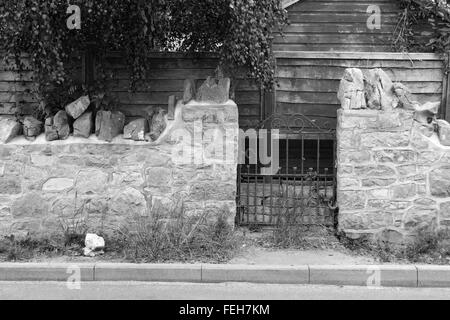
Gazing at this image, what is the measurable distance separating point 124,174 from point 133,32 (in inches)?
64.1

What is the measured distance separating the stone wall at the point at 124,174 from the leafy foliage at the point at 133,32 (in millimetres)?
728

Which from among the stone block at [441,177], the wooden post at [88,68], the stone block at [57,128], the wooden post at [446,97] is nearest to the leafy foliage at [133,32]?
the wooden post at [88,68]

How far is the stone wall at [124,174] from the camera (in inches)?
261

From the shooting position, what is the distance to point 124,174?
262 inches

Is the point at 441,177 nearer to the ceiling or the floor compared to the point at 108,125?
nearer to the floor

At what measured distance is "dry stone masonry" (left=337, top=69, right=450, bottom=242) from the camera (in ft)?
21.5

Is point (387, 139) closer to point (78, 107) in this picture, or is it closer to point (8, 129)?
point (78, 107)

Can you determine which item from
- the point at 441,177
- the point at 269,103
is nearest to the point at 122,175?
the point at 269,103

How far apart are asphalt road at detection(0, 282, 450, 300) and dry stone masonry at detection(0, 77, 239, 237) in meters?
0.99

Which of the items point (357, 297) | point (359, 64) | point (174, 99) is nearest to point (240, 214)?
point (174, 99)

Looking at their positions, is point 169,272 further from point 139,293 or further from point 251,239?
point 251,239

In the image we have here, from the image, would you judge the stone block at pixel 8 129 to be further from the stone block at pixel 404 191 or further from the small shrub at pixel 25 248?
the stone block at pixel 404 191

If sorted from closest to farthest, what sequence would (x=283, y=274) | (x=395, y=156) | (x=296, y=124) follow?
(x=283, y=274), (x=395, y=156), (x=296, y=124)

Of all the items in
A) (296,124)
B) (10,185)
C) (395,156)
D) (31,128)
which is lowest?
(10,185)
